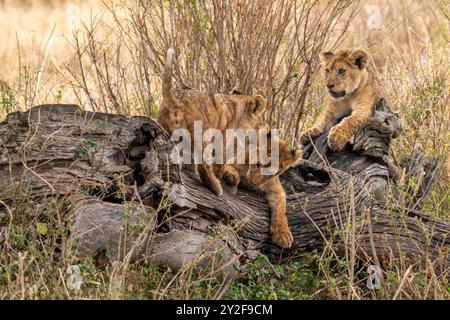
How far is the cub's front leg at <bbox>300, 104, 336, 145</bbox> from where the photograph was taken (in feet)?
23.6

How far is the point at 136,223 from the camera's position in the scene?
5055 mm

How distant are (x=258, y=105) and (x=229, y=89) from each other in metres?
0.80

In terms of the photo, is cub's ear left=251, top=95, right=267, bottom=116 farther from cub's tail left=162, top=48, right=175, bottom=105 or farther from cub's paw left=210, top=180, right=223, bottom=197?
cub's paw left=210, top=180, right=223, bottom=197

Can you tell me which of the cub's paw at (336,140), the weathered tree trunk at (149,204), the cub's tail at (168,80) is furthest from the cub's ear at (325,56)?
the cub's tail at (168,80)

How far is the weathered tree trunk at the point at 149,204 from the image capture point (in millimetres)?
5082

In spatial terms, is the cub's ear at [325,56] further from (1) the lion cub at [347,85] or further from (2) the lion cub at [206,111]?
(2) the lion cub at [206,111]

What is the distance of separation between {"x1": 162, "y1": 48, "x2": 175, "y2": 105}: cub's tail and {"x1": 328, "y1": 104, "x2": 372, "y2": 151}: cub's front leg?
5.17ft

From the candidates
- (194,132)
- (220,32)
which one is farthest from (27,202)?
(220,32)

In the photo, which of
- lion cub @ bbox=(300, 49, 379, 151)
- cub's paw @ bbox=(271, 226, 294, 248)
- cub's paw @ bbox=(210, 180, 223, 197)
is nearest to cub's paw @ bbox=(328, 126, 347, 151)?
lion cub @ bbox=(300, 49, 379, 151)

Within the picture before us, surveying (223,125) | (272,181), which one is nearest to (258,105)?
(223,125)

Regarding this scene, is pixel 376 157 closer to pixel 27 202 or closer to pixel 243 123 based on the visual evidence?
pixel 243 123

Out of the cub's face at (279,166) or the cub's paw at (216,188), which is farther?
the cub's face at (279,166)

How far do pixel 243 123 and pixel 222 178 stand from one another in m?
0.56

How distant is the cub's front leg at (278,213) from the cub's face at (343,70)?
1.60 meters
